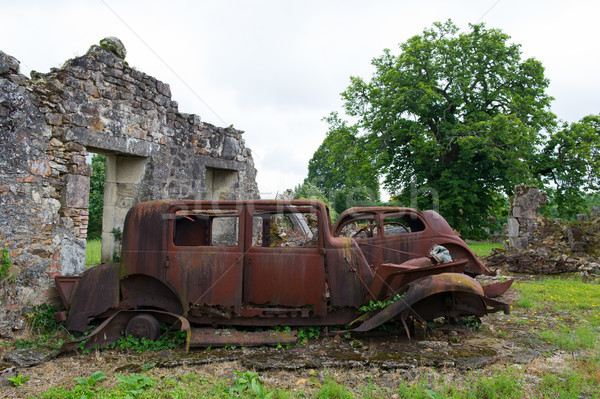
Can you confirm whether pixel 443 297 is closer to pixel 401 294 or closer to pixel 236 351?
pixel 401 294

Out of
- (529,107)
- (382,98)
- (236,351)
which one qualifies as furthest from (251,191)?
(529,107)

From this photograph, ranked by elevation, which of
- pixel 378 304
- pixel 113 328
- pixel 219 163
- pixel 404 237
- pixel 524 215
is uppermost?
pixel 219 163

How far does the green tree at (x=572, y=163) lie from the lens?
620 inches

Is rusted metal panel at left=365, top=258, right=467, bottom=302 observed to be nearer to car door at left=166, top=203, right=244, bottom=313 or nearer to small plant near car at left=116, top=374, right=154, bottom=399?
car door at left=166, top=203, right=244, bottom=313

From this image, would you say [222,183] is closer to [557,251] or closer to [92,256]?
[92,256]

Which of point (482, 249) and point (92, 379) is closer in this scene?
point (92, 379)

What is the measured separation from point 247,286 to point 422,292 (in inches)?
80.4

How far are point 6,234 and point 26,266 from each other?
1.67 ft

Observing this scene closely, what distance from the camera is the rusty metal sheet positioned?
15.3 ft

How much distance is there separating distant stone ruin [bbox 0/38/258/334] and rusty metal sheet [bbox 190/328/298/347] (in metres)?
2.59

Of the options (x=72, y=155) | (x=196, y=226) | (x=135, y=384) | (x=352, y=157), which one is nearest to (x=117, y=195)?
(x=72, y=155)

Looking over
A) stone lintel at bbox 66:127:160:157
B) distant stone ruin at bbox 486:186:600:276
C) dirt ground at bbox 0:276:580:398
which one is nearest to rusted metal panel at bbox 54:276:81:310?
dirt ground at bbox 0:276:580:398

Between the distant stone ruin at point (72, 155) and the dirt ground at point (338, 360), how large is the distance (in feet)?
4.16

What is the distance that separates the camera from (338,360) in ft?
13.9
